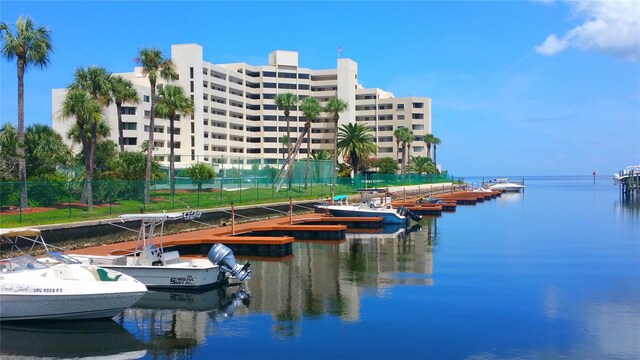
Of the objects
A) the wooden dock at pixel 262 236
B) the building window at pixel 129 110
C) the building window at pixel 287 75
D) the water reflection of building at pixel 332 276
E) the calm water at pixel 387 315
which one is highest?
the building window at pixel 287 75

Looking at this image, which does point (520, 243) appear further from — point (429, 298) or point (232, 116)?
point (232, 116)

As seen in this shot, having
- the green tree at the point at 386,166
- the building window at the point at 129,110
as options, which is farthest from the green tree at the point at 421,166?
the building window at the point at 129,110

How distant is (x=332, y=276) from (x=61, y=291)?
38.1 ft

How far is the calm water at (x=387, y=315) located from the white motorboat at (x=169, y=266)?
1.58 feet

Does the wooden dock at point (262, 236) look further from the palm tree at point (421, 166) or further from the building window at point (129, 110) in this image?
the palm tree at point (421, 166)

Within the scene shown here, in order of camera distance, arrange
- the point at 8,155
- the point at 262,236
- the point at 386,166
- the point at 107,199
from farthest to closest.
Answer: the point at 386,166 < the point at 8,155 < the point at 107,199 < the point at 262,236

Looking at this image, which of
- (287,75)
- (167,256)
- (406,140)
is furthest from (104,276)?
(287,75)

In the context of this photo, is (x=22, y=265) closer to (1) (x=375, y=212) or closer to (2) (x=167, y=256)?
(2) (x=167, y=256)

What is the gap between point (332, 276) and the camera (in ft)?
84.6

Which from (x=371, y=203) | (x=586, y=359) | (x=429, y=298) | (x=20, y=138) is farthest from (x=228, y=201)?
(x=586, y=359)

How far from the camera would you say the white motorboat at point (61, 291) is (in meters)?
17.1

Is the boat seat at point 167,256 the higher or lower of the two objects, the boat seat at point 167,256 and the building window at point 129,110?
the lower

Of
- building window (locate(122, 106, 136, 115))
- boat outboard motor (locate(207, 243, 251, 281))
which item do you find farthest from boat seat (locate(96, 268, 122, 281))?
building window (locate(122, 106, 136, 115))

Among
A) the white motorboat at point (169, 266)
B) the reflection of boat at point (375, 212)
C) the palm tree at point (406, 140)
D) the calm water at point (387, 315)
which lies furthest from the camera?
the palm tree at point (406, 140)
